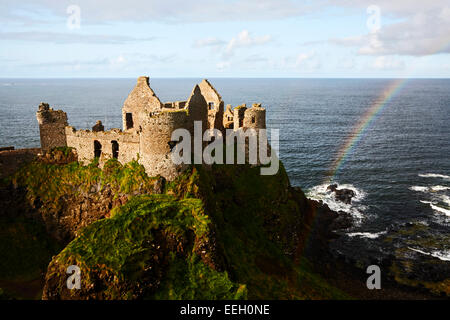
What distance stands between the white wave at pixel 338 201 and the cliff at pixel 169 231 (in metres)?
8.12

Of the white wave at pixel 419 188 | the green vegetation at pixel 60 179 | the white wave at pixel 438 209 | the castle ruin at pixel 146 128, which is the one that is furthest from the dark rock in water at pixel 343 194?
the green vegetation at pixel 60 179

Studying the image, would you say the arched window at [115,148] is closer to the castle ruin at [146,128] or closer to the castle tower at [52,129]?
the castle ruin at [146,128]

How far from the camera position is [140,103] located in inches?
1603

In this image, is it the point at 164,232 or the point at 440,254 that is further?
the point at 440,254

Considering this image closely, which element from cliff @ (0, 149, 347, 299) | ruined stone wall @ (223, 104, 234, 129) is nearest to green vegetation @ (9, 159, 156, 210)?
cliff @ (0, 149, 347, 299)

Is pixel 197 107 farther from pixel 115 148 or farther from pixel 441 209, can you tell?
pixel 441 209

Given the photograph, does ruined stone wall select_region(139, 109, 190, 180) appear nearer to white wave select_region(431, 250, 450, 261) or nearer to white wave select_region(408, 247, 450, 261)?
white wave select_region(408, 247, 450, 261)

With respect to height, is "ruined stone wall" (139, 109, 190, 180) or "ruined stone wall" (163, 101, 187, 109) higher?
"ruined stone wall" (163, 101, 187, 109)

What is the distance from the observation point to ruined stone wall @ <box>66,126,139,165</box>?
34812mm

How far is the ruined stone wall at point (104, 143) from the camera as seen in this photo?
34812mm

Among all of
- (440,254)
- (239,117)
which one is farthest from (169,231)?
(440,254)

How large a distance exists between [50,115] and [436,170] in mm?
83704

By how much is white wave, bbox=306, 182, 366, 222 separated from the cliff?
812 centimetres

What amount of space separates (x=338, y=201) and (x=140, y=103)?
44287 mm
